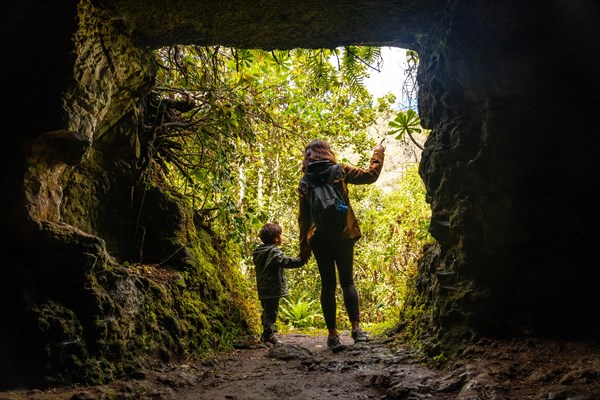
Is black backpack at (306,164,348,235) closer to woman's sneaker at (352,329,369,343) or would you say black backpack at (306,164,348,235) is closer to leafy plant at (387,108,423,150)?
leafy plant at (387,108,423,150)

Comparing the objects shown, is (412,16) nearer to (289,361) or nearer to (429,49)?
(429,49)

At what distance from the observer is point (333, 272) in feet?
15.8

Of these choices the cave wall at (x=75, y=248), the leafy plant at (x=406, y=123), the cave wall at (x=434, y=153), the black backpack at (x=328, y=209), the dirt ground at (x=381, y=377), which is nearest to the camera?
the dirt ground at (x=381, y=377)

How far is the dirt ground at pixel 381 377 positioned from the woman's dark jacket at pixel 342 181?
51.8 inches

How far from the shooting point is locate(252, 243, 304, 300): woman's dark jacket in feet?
18.8

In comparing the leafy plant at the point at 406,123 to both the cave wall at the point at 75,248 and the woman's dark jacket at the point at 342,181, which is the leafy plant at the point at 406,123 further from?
the cave wall at the point at 75,248

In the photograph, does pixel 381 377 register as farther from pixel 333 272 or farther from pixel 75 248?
pixel 75 248

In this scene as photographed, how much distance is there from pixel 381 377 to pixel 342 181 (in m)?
2.28

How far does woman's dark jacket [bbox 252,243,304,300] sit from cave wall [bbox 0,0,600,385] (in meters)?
2.01

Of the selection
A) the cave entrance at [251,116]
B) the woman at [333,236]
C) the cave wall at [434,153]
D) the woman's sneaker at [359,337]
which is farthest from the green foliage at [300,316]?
the cave wall at [434,153]

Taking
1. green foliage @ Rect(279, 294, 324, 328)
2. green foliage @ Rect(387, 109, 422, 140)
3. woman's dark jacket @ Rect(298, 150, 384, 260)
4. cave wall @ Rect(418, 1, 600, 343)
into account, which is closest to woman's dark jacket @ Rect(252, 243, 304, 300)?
woman's dark jacket @ Rect(298, 150, 384, 260)

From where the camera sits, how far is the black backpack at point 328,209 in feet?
14.5

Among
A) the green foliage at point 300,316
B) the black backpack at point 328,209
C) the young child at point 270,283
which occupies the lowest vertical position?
the green foliage at point 300,316

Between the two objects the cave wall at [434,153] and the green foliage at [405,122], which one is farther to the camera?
the green foliage at [405,122]
